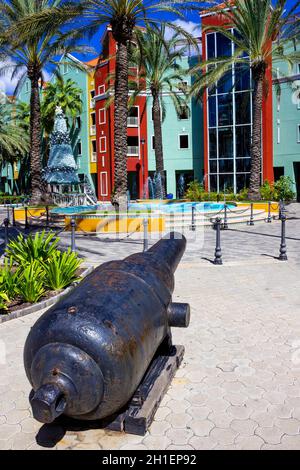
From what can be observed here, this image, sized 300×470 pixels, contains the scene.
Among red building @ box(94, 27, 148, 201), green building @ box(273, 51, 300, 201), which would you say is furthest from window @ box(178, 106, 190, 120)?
green building @ box(273, 51, 300, 201)

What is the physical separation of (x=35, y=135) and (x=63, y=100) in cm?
2200

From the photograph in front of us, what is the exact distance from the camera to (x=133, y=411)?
383cm

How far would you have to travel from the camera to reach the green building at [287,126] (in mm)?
35625

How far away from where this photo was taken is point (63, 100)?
151ft

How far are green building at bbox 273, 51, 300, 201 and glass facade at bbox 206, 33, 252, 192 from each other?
89.5 inches

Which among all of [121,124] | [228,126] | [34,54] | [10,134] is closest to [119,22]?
[121,124]

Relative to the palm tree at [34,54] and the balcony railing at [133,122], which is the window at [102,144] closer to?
the balcony railing at [133,122]

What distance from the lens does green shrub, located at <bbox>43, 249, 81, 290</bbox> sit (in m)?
8.42

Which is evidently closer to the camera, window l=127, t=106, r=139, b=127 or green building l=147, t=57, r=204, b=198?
green building l=147, t=57, r=204, b=198

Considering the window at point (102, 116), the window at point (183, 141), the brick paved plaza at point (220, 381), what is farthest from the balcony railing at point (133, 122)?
the brick paved plaza at point (220, 381)

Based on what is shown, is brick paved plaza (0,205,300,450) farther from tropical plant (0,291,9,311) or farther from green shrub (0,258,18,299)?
green shrub (0,258,18,299)

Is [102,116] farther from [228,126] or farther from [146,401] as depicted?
[146,401]

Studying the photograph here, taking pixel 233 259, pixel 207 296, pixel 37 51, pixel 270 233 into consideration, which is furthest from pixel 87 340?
pixel 37 51

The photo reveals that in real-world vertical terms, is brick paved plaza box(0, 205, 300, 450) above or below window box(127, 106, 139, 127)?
below
